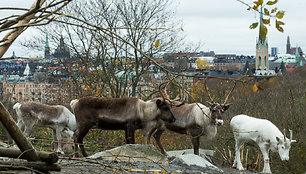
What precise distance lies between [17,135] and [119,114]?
351 inches

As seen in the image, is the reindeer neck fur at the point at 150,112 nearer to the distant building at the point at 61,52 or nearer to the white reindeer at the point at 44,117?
the white reindeer at the point at 44,117

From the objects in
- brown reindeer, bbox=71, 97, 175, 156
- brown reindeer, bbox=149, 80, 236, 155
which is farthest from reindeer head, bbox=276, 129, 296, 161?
brown reindeer, bbox=71, 97, 175, 156

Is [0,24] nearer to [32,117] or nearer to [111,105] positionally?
[111,105]

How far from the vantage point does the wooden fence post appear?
2.60m

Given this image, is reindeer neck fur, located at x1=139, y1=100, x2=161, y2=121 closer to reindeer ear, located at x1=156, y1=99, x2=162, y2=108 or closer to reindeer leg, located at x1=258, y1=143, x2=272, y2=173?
reindeer ear, located at x1=156, y1=99, x2=162, y2=108

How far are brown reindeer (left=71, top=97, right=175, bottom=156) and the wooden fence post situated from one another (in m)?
8.76

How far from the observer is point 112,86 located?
912 inches

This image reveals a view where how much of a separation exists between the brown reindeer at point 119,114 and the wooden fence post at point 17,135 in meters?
8.76

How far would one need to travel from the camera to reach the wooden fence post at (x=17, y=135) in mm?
2600

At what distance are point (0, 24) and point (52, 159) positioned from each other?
30.8 inches

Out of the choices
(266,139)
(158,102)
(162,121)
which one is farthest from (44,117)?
(266,139)

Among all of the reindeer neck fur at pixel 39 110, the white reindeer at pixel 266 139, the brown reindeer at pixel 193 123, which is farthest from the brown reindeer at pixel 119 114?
the reindeer neck fur at pixel 39 110

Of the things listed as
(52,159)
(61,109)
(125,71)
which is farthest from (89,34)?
(52,159)

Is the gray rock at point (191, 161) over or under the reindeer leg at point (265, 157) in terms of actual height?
over
